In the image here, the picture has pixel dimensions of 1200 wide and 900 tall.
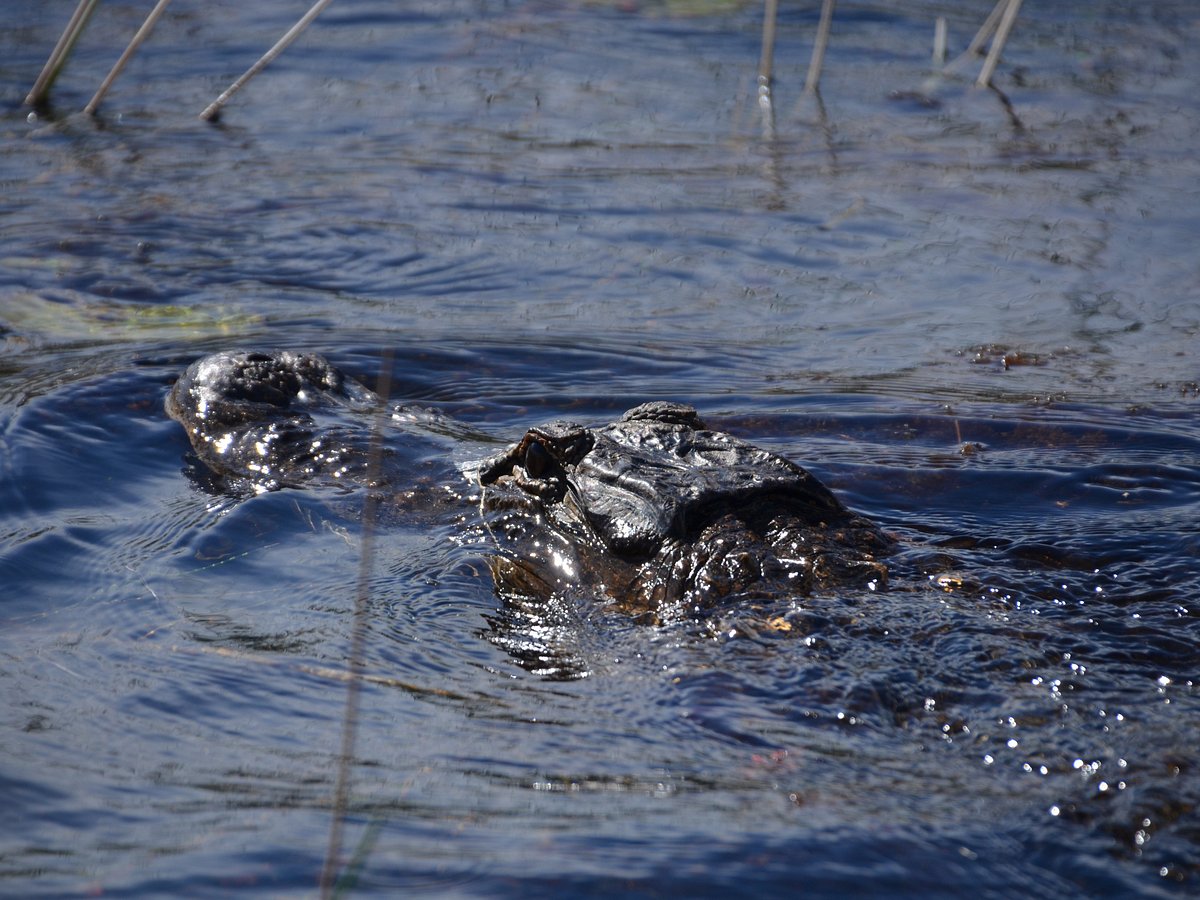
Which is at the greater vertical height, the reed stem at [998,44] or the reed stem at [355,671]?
the reed stem at [355,671]

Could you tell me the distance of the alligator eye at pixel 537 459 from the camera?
3.47 meters

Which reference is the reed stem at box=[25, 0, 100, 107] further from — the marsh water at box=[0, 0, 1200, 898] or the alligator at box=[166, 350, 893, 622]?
the alligator at box=[166, 350, 893, 622]

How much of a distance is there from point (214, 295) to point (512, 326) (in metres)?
1.46

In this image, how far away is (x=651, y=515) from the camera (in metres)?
3.15

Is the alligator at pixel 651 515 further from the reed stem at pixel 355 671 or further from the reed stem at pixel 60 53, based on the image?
the reed stem at pixel 60 53

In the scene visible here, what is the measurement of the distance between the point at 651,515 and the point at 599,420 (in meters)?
1.73

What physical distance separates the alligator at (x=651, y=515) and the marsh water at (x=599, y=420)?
0.10 metres

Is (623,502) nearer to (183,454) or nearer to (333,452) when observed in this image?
(333,452)

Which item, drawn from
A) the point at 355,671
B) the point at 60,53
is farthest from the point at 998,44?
the point at 355,671

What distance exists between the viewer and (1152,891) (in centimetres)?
200

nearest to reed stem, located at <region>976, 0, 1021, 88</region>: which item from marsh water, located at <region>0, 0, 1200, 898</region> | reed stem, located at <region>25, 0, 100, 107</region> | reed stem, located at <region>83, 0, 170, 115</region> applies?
marsh water, located at <region>0, 0, 1200, 898</region>

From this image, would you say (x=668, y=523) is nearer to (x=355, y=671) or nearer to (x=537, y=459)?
(x=537, y=459)

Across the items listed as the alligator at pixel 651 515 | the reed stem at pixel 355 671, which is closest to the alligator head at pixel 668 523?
the alligator at pixel 651 515

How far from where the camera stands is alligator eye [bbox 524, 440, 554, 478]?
11.4 ft
